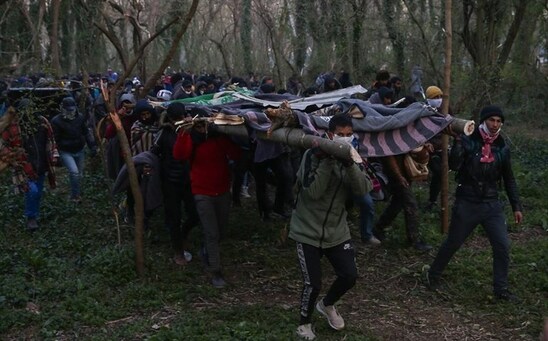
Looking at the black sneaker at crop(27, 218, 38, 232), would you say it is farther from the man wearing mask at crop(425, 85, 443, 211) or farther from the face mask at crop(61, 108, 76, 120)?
the man wearing mask at crop(425, 85, 443, 211)

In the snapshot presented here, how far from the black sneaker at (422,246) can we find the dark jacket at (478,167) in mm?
1685

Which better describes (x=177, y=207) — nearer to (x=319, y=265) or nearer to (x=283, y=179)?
(x=283, y=179)

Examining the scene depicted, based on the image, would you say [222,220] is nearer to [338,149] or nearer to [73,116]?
[338,149]

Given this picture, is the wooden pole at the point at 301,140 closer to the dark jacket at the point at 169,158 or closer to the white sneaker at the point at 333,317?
the dark jacket at the point at 169,158

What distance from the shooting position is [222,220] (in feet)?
22.4

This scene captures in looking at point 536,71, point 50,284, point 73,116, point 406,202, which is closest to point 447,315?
point 406,202

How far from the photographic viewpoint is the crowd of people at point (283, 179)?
17.5 ft

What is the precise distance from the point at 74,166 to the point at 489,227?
619cm

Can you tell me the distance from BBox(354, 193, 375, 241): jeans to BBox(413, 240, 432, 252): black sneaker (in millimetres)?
574

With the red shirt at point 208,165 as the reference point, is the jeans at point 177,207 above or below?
→ below

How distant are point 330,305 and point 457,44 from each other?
1751 centimetres

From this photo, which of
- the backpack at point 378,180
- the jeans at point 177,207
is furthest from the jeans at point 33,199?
the backpack at point 378,180

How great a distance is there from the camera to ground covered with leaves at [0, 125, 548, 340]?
230 inches

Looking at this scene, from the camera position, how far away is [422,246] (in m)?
7.91
